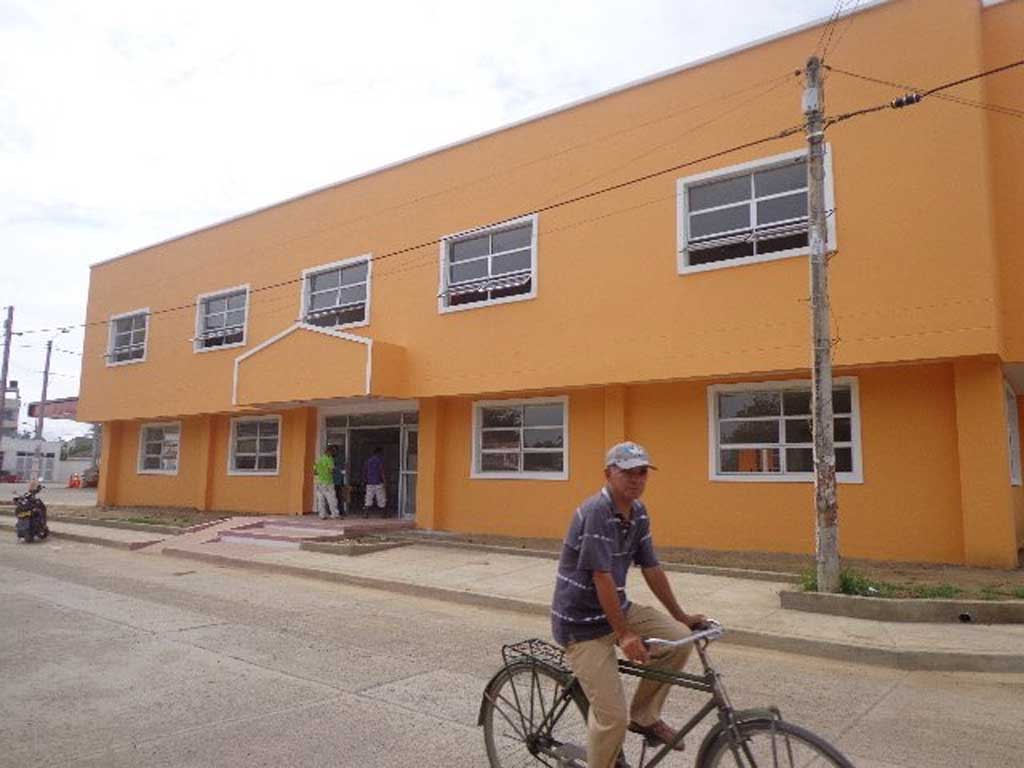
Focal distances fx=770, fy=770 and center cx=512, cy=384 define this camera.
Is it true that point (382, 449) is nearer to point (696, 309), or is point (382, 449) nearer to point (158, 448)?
point (696, 309)

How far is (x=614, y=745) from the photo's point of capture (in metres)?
3.41

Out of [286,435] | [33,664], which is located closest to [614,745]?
[33,664]

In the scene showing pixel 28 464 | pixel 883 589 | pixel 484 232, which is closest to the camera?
pixel 883 589

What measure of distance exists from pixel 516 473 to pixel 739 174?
705cm

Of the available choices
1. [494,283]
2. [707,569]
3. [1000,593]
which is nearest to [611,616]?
[1000,593]

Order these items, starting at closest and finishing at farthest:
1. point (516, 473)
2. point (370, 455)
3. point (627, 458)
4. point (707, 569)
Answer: point (627, 458), point (707, 569), point (516, 473), point (370, 455)

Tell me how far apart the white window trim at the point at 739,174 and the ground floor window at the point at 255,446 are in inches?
480

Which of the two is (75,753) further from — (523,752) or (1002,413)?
(1002,413)

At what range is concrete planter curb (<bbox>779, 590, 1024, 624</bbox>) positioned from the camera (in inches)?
313

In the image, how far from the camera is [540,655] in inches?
156

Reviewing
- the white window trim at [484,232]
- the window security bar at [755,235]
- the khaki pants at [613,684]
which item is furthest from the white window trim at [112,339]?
the khaki pants at [613,684]

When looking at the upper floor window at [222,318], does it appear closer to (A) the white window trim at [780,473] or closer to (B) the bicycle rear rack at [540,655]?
(A) the white window trim at [780,473]

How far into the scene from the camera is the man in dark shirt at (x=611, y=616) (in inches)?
134

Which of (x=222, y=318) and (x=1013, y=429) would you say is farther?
(x=222, y=318)
